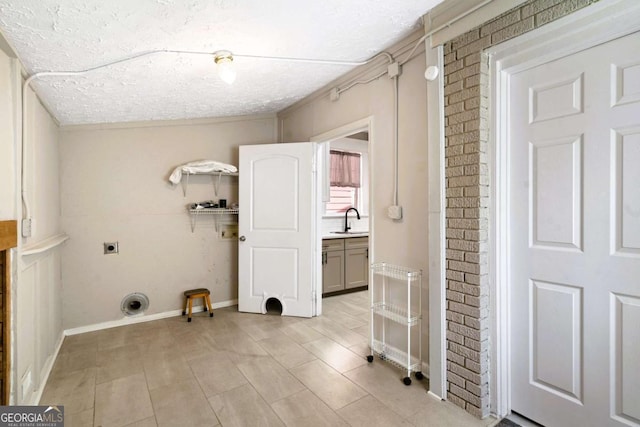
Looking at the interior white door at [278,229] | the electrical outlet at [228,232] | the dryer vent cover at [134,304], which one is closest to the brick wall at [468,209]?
the interior white door at [278,229]

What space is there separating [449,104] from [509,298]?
48.2 inches

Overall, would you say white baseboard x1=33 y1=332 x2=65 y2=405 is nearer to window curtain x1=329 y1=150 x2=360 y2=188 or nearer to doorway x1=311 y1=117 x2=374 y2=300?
doorway x1=311 y1=117 x2=374 y2=300

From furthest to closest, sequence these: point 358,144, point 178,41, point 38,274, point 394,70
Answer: point 358,144 < point 394,70 < point 38,274 < point 178,41

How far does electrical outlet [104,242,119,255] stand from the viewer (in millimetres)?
3299

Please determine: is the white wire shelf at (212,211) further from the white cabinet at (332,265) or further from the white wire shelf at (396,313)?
the white wire shelf at (396,313)

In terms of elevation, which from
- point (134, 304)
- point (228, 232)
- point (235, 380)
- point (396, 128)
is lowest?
point (235, 380)

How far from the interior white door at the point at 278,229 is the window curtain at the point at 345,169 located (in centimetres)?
169

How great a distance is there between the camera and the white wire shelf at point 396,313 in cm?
221

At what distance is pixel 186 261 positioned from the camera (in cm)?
369

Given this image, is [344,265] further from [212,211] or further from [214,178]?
[214,178]

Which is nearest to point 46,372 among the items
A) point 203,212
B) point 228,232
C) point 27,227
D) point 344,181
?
point 27,227

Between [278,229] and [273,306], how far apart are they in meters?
1.02

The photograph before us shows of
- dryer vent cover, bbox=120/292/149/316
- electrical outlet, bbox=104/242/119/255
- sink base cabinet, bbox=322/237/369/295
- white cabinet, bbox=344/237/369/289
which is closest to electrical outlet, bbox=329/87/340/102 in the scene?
sink base cabinet, bbox=322/237/369/295

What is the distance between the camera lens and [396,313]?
242cm
